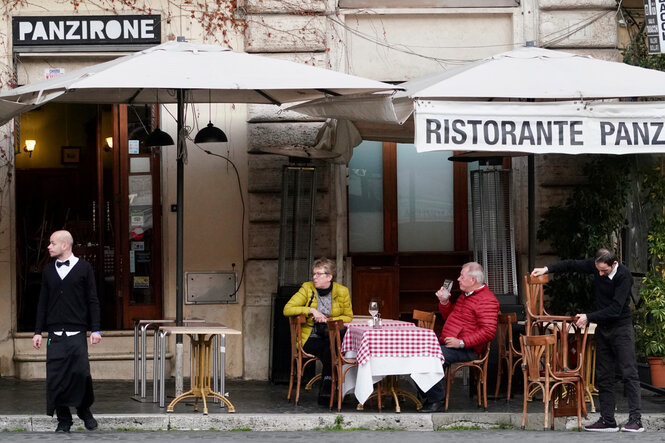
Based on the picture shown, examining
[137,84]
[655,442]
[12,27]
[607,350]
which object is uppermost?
[12,27]

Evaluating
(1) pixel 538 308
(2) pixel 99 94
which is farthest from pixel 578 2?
(2) pixel 99 94

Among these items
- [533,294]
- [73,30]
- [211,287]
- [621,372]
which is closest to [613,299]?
[621,372]

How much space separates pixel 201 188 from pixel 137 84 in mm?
3446

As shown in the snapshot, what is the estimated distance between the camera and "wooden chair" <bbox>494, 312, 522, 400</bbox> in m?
11.5

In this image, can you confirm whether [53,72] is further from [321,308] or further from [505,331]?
[505,331]

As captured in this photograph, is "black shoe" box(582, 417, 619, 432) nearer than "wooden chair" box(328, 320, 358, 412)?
Yes

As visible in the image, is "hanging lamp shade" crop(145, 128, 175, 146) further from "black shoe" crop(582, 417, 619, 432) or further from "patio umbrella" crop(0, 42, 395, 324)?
"black shoe" crop(582, 417, 619, 432)

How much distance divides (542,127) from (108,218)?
535cm

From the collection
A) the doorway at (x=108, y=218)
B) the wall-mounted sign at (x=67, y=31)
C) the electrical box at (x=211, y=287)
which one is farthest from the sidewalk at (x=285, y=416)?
the wall-mounted sign at (x=67, y=31)

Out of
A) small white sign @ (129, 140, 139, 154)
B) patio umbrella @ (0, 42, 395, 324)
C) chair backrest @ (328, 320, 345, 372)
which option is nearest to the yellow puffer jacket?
chair backrest @ (328, 320, 345, 372)

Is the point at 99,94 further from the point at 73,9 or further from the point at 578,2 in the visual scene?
the point at 578,2

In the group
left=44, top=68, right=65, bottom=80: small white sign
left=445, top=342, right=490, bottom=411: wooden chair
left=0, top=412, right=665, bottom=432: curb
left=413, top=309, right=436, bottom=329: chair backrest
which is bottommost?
left=0, top=412, right=665, bottom=432: curb

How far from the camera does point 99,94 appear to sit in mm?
12141

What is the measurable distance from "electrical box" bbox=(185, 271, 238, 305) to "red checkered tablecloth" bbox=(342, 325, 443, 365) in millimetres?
2921
